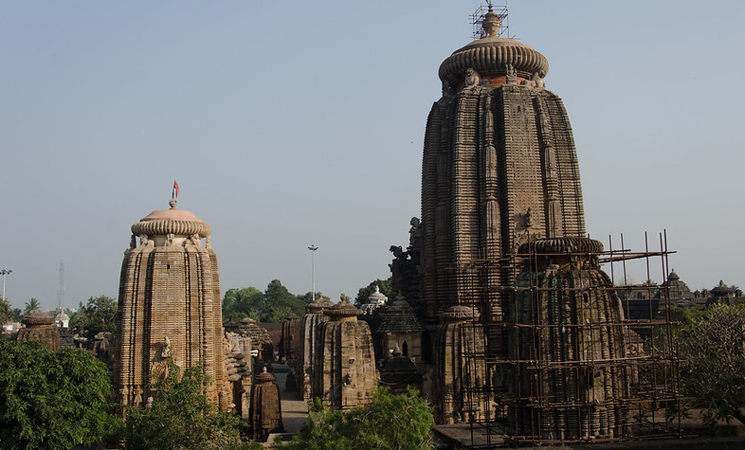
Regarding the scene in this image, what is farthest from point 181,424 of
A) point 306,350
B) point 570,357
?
point 306,350

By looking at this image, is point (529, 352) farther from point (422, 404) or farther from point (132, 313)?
point (132, 313)

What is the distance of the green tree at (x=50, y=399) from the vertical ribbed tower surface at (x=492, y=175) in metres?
19.8

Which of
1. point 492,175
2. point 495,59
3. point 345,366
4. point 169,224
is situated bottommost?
point 345,366

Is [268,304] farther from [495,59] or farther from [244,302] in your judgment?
[495,59]

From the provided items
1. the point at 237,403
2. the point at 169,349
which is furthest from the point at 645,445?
the point at 237,403

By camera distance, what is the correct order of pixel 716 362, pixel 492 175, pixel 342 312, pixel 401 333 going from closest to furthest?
pixel 716 362 < pixel 342 312 < pixel 401 333 < pixel 492 175

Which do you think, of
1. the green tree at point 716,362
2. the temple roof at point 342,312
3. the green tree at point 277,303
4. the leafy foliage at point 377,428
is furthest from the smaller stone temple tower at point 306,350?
the green tree at point 277,303

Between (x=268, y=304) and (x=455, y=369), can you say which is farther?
(x=268, y=304)

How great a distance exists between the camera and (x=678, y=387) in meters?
22.5

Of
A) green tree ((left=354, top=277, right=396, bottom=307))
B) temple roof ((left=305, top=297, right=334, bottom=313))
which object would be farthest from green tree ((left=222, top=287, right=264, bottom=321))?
temple roof ((left=305, top=297, right=334, bottom=313))

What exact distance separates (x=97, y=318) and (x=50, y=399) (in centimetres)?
4398

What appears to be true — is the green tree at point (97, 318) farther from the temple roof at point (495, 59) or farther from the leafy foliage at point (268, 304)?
the leafy foliage at point (268, 304)

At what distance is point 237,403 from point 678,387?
58.5ft

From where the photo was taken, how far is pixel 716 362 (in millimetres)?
24406
